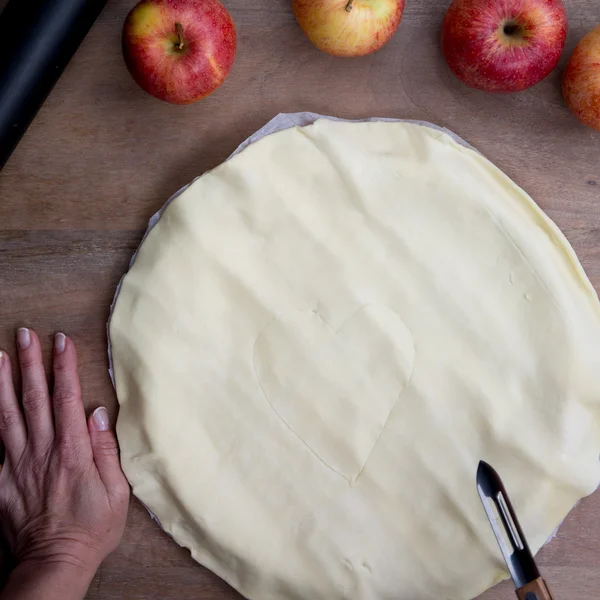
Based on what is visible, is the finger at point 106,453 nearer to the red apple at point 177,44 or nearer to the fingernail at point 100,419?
the fingernail at point 100,419

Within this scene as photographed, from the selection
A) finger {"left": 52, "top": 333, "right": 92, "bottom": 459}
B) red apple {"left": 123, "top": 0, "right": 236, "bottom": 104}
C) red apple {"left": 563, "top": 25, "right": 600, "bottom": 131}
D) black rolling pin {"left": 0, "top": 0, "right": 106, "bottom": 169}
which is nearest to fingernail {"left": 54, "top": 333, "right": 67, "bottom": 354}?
finger {"left": 52, "top": 333, "right": 92, "bottom": 459}

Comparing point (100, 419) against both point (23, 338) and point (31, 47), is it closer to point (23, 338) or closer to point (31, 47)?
point (23, 338)

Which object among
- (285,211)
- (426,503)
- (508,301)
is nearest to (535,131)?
(508,301)

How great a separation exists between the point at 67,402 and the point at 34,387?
0.05 m

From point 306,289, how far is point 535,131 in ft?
1.25

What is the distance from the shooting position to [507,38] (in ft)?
2.22

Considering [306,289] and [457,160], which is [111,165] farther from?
[457,160]

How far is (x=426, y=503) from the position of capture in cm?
69

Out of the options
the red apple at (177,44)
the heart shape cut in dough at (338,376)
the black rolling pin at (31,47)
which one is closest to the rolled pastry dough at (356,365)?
the heart shape cut in dough at (338,376)

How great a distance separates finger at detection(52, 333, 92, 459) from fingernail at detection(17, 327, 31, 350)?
0.04 metres

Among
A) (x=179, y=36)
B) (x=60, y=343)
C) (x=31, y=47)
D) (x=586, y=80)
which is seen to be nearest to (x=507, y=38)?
(x=586, y=80)

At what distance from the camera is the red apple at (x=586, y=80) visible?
0.69 metres

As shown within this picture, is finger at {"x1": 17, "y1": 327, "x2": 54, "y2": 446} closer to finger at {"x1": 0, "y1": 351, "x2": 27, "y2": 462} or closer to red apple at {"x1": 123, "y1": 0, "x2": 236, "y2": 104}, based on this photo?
finger at {"x1": 0, "y1": 351, "x2": 27, "y2": 462}

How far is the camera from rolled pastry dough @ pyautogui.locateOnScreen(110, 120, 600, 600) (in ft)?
2.27
